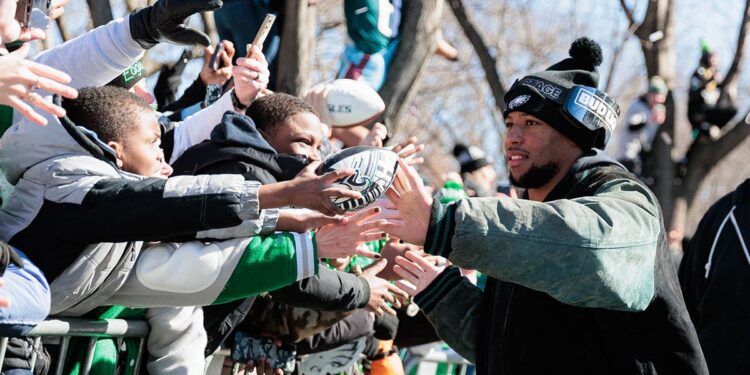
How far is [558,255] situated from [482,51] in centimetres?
976

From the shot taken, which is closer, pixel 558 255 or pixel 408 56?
pixel 558 255

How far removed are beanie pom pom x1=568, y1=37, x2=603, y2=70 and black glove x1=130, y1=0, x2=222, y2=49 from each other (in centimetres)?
141

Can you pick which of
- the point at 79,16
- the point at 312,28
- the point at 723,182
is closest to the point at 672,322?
the point at 312,28

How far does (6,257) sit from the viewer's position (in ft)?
10.9

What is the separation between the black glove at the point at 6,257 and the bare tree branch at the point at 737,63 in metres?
12.0

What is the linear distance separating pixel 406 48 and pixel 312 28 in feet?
2.37

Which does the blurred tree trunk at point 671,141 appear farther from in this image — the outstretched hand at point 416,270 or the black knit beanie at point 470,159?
the outstretched hand at point 416,270

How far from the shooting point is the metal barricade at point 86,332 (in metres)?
3.77

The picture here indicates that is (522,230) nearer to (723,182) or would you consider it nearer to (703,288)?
(703,288)

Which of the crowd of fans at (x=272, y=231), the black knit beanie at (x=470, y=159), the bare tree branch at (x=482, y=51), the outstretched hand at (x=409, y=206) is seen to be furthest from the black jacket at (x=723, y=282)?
the bare tree branch at (x=482, y=51)

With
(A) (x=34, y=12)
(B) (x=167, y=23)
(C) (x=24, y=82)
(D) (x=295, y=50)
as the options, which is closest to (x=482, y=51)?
(D) (x=295, y=50)

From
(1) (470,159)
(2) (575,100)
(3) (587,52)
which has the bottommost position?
(1) (470,159)

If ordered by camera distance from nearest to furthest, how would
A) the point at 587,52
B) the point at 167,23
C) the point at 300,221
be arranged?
the point at 300,221, the point at 167,23, the point at 587,52

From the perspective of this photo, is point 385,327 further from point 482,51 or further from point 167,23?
point 482,51
